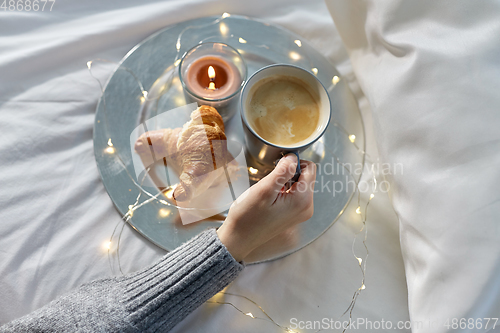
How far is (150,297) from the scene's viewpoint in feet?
1.90

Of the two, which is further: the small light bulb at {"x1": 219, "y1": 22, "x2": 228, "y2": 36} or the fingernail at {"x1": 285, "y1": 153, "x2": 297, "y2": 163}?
the small light bulb at {"x1": 219, "y1": 22, "x2": 228, "y2": 36}

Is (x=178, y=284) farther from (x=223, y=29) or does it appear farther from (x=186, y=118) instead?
(x=223, y=29)

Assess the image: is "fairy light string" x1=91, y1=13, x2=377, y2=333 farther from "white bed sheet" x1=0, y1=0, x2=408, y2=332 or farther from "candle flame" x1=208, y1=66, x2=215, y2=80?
"candle flame" x1=208, y1=66, x2=215, y2=80

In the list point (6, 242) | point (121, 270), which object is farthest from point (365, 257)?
point (6, 242)

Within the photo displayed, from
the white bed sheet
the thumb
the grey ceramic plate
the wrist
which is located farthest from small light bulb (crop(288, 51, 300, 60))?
the wrist

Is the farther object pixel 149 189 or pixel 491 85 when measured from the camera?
pixel 149 189

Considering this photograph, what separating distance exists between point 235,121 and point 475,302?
56 cm

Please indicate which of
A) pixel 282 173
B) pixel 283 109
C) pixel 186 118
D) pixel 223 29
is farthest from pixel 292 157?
pixel 223 29

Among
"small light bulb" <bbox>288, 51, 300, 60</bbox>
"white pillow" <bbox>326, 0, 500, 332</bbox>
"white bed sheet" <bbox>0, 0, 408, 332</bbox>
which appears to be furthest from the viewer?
"small light bulb" <bbox>288, 51, 300, 60</bbox>

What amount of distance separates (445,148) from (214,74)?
475mm

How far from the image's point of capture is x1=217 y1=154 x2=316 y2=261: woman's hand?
1.90 feet

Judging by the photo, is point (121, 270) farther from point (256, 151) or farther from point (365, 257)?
point (365, 257)

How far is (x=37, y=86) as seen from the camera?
2.40 ft

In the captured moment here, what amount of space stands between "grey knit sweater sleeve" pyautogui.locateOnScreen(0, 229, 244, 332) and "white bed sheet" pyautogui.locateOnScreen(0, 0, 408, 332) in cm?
6
